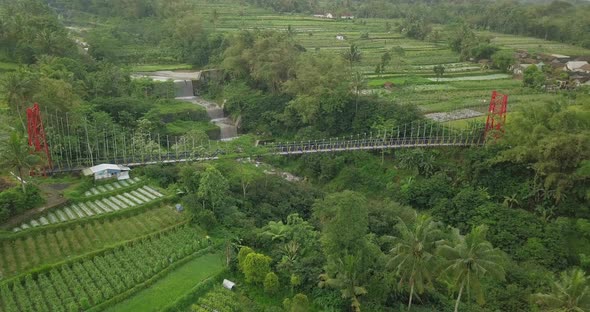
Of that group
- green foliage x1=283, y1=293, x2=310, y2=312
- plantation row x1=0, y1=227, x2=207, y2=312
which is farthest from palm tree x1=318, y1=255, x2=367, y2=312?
plantation row x1=0, y1=227, x2=207, y2=312

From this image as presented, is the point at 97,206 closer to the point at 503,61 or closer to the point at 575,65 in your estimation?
the point at 503,61

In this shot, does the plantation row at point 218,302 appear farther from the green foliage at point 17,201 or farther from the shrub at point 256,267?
the green foliage at point 17,201

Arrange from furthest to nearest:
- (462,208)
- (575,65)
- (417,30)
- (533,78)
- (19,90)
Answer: (417,30) < (575,65) < (533,78) < (19,90) < (462,208)

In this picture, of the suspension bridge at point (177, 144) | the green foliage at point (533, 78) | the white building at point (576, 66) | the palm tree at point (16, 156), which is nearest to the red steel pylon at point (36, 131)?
the suspension bridge at point (177, 144)

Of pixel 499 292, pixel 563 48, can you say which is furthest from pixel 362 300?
pixel 563 48

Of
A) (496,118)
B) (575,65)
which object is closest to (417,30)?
(575,65)
